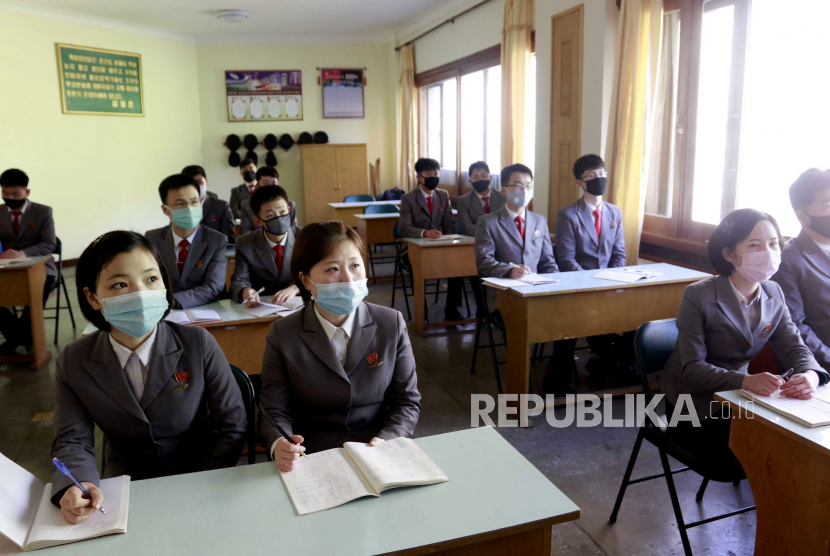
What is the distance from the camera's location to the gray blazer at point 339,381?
5.97 feet

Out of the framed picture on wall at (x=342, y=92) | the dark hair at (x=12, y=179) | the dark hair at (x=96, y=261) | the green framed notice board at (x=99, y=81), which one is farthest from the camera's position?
the framed picture on wall at (x=342, y=92)

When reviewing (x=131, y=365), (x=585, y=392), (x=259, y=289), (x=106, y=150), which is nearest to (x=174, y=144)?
(x=106, y=150)

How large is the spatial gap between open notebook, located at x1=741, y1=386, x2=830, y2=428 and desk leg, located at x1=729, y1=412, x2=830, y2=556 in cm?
6

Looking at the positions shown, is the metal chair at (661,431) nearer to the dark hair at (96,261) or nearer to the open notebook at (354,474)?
the open notebook at (354,474)

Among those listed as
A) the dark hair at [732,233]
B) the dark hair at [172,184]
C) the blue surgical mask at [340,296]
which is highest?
the dark hair at [172,184]

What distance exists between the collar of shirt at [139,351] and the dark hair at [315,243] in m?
0.44

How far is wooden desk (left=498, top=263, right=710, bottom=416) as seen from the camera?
333 centimetres

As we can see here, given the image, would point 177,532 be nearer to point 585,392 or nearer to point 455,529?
point 455,529

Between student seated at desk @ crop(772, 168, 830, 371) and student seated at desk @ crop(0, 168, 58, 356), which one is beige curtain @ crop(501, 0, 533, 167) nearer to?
student seated at desk @ crop(772, 168, 830, 371)

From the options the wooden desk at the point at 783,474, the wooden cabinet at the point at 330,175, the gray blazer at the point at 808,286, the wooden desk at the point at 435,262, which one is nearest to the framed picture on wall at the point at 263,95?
the wooden cabinet at the point at 330,175

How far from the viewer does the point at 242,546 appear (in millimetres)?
1177

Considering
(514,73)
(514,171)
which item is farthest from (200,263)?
(514,73)

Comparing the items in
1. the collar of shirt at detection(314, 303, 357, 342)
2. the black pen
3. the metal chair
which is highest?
the collar of shirt at detection(314, 303, 357, 342)

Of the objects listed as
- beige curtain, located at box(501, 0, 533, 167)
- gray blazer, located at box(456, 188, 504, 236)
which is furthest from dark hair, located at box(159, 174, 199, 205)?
beige curtain, located at box(501, 0, 533, 167)
